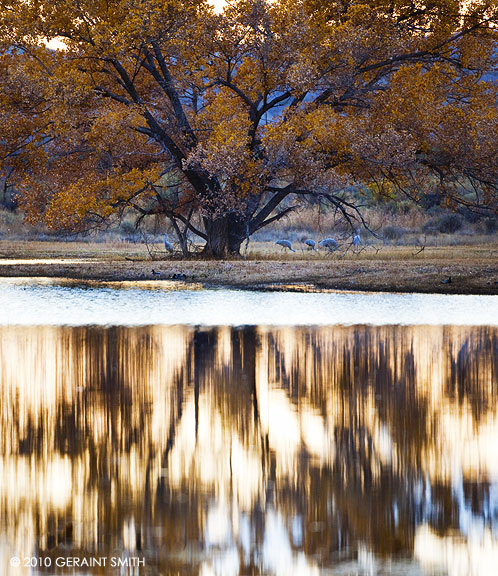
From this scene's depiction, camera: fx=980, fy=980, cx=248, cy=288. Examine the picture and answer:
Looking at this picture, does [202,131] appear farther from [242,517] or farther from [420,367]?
[242,517]

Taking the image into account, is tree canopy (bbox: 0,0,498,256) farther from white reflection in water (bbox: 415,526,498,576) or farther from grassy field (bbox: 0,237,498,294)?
white reflection in water (bbox: 415,526,498,576)

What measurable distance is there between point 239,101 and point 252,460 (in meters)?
25.0

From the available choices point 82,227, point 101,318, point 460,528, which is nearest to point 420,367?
point 460,528

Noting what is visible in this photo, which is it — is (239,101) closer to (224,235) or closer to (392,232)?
(224,235)

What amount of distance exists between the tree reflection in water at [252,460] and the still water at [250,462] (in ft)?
0.04

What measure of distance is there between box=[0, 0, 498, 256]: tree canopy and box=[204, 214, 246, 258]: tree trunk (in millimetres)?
45

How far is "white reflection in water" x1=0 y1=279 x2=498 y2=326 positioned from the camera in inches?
501

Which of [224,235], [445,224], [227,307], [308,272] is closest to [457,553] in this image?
[227,307]

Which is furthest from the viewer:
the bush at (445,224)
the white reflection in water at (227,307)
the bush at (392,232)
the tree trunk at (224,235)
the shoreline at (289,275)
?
the bush at (445,224)

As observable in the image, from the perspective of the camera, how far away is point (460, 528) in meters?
3.92

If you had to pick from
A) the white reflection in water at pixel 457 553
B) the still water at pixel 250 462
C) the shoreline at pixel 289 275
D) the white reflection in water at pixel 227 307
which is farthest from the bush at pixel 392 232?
the white reflection in water at pixel 457 553

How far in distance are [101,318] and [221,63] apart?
15517 mm

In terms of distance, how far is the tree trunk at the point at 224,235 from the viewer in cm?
2839

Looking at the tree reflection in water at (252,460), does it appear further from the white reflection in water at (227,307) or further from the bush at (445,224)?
the bush at (445,224)
